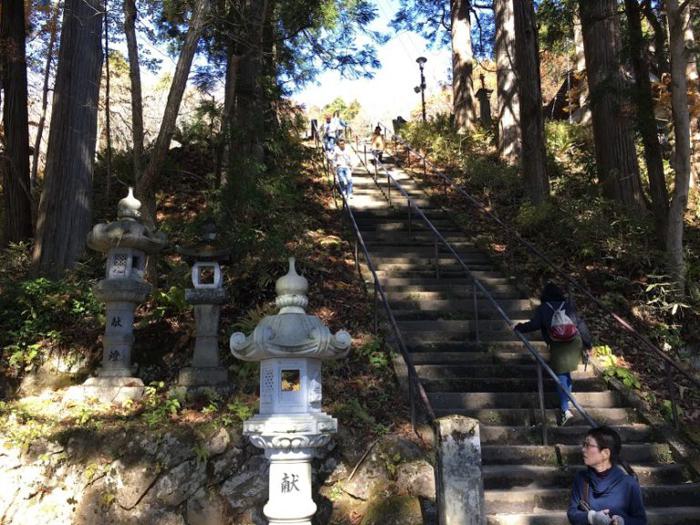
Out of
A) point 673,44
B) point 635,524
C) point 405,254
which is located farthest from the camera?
point 405,254

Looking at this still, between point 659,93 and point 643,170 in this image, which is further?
point 659,93

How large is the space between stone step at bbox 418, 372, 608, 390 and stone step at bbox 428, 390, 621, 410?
0.15 metres

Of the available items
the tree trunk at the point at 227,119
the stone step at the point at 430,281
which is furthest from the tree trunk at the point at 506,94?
the tree trunk at the point at 227,119

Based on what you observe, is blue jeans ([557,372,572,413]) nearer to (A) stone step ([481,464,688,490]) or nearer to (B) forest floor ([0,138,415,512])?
(A) stone step ([481,464,688,490])

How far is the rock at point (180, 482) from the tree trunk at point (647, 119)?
25.3 feet

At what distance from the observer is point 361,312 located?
871 cm

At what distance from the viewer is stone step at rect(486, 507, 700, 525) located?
17.1 ft

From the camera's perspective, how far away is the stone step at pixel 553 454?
6.06 meters

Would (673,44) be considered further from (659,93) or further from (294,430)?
(659,93)

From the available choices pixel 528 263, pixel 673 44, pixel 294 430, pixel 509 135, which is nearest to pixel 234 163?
pixel 528 263

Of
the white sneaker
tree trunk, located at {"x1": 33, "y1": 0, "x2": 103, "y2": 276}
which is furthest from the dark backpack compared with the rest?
tree trunk, located at {"x1": 33, "y1": 0, "x2": 103, "y2": 276}

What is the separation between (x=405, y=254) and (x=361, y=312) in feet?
7.94

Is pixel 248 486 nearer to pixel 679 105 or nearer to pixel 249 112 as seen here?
pixel 679 105

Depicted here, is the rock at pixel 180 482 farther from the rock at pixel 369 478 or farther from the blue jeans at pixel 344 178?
the blue jeans at pixel 344 178
